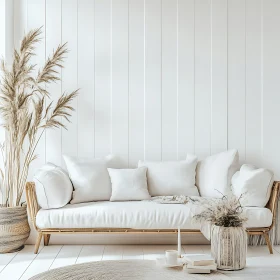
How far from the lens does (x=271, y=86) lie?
517cm

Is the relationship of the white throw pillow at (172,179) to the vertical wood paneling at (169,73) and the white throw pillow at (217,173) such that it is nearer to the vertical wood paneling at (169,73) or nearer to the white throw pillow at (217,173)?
the white throw pillow at (217,173)

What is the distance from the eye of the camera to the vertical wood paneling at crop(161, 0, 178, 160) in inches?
203

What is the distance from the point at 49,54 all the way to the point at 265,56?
2.48 meters

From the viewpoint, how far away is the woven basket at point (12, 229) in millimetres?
4375

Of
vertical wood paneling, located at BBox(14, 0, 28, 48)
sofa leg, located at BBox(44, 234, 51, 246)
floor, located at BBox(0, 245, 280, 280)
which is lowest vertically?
floor, located at BBox(0, 245, 280, 280)

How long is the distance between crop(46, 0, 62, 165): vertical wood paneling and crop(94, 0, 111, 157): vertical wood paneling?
16.9 inches

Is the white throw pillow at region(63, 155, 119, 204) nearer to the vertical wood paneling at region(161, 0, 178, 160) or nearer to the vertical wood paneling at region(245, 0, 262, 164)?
the vertical wood paneling at region(161, 0, 178, 160)

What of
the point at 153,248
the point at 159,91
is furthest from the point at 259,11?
the point at 153,248

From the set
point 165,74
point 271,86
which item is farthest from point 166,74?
point 271,86

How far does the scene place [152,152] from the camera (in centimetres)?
514

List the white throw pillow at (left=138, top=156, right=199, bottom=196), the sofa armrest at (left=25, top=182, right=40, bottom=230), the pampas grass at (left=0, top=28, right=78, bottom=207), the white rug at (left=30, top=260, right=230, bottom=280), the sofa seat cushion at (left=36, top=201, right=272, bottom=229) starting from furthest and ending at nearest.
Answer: the white throw pillow at (left=138, top=156, right=199, bottom=196) < the pampas grass at (left=0, top=28, right=78, bottom=207) < the sofa armrest at (left=25, top=182, right=40, bottom=230) < the sofa seat cushion at (left=36, top=201, right=272, bottom=229) < the white rug at (left=30, top=260, right=230, bottom=280)

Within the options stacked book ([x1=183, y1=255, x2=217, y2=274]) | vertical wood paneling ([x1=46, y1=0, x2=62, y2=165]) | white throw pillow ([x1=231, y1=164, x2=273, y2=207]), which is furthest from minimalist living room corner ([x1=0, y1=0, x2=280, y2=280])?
stacked book ([x1=183, y1=255, x2=217, y2=274])

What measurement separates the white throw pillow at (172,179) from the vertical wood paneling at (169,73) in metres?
0.33

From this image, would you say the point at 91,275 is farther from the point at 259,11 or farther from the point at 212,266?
the point at 259,11
